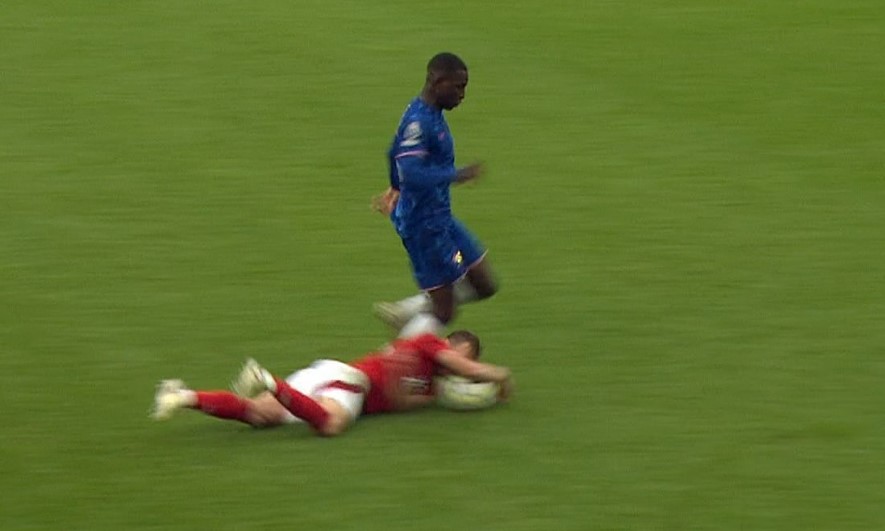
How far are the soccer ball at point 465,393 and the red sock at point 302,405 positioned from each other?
0.72m

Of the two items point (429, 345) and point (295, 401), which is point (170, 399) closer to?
point (295, 401)

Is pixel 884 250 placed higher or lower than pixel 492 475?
higher

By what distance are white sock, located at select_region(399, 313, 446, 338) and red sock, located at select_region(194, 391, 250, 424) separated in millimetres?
1409

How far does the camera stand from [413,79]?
16.0 metres

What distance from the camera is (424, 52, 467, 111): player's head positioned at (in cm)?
998

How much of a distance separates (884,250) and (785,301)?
3.98ft

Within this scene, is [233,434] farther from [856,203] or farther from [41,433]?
[856,203]

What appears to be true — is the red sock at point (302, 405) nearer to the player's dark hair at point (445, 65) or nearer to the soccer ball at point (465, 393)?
the soccer ball at point (465, 393)

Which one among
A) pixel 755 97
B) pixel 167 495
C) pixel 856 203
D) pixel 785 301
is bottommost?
pixel 167 495

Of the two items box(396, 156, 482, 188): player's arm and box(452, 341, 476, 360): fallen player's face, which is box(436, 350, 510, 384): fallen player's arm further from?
box(396, 156, 482, 188): player's arm

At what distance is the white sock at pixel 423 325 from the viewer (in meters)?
10.5

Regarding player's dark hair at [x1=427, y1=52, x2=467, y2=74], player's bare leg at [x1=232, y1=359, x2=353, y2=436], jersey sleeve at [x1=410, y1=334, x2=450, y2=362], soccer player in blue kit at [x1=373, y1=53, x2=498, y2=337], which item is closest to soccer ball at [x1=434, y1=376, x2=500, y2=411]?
jersey sleeve at [x1=410, y1=334, x2=450, y2=362]

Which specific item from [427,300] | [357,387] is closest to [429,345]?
[357,387]

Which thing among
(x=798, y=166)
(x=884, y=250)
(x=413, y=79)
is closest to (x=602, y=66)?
(x=413, y=79)
